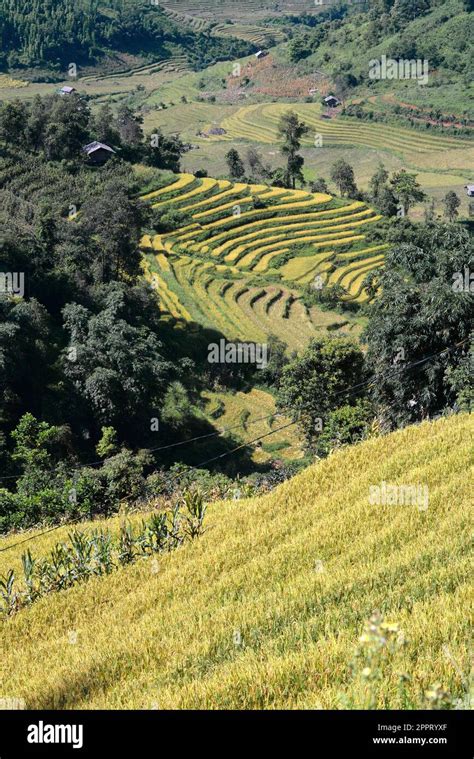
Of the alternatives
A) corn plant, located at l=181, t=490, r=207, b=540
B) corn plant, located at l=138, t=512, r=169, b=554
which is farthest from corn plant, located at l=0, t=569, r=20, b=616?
corn plant, located at l=181, t=490, r=207, b=540

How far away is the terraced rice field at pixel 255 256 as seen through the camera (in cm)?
5044

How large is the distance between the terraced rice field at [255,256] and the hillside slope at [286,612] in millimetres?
34140

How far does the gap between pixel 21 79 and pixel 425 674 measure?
175m

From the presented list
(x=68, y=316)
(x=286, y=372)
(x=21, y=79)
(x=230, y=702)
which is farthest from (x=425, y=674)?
(x=21, y=79)

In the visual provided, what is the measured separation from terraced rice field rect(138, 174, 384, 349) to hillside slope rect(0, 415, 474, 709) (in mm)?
34140

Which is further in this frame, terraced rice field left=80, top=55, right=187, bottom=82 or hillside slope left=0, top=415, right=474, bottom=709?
terraced rice field left=80, top=55, right=187, bottom=82

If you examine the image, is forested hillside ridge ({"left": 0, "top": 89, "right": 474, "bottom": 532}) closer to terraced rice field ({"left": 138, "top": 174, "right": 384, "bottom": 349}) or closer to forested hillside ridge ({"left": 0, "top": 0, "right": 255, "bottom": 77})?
terraced rice field ({"left": 138, "top": 174, "right": 384, "bottom": 349})

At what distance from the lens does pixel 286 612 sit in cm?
825

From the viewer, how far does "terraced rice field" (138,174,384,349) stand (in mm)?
50438

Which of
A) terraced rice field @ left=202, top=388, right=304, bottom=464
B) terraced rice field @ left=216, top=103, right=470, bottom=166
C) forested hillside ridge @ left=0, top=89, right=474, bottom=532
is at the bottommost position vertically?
terraced rice field @ left=202, top=388, right=304, bottom=464

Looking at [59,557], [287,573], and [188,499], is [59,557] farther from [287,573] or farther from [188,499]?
[287,573]

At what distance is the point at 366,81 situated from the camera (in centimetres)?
13550

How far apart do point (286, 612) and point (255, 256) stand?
56160mm

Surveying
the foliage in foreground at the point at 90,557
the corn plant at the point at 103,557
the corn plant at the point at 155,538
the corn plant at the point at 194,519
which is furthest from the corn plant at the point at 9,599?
the corn plant at the point at 194,519
